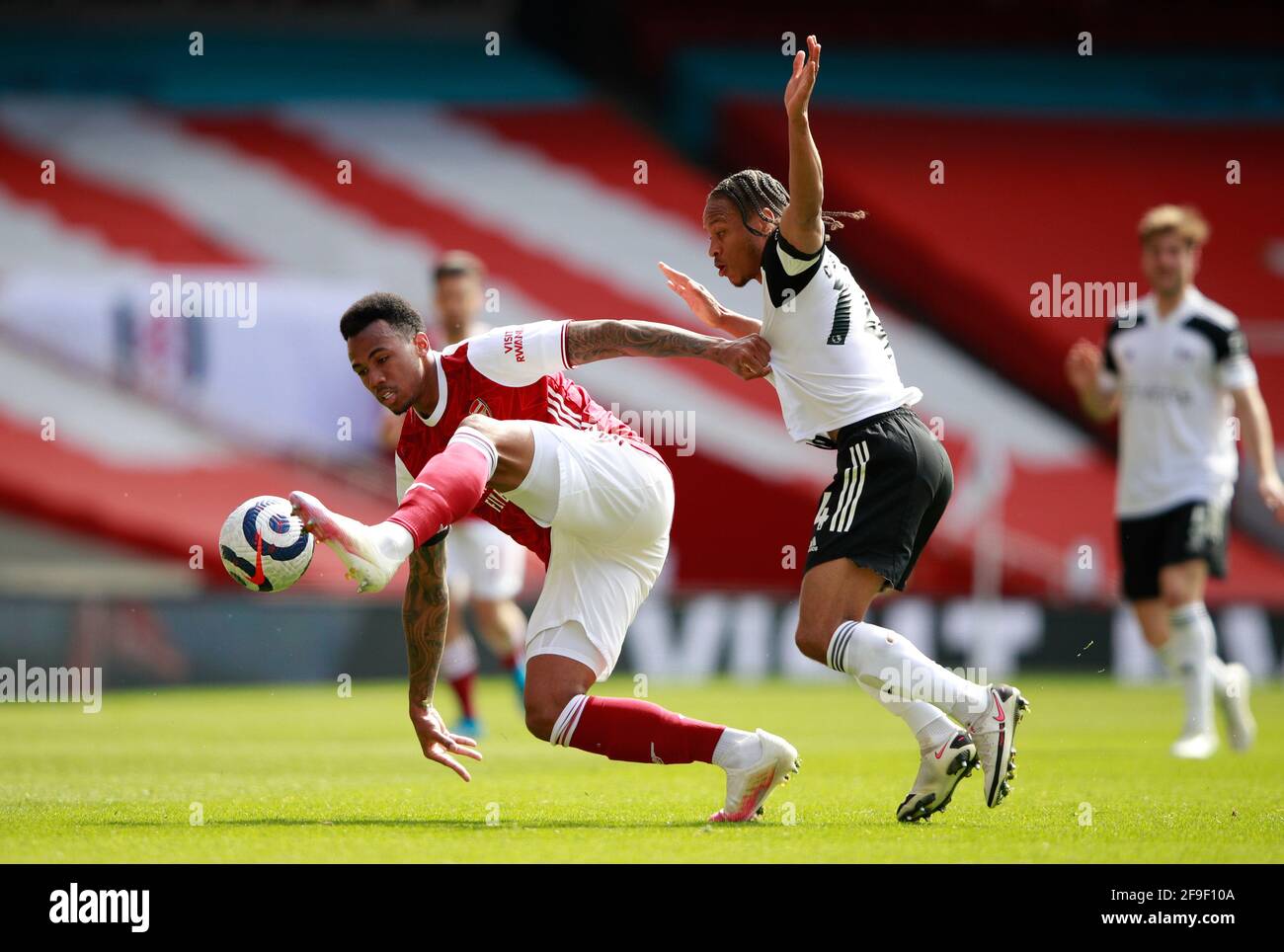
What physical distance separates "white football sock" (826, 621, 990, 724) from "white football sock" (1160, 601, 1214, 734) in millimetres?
3445

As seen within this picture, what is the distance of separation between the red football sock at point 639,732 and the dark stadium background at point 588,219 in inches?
402

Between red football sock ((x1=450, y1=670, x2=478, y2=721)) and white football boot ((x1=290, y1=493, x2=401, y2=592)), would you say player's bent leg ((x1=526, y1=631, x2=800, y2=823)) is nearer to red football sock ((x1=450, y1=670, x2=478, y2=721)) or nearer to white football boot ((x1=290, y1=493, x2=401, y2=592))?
white football boot ((x1=290, y1=493, x2=401, y2=592))

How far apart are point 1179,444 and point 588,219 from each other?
38.5 ft

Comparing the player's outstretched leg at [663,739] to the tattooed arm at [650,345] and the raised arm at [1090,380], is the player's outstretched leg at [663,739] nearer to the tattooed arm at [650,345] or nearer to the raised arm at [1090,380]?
the tattooed arm at [650,345]

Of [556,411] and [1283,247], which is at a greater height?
[1283,247]

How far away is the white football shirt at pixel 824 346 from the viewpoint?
18.9ft

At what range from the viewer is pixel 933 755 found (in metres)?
5.59

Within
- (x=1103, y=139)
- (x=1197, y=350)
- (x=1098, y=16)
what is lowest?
(x=1197, y=350)

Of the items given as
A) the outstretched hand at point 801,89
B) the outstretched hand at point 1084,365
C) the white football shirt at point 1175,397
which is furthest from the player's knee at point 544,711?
the white football shirt at point 1175,397

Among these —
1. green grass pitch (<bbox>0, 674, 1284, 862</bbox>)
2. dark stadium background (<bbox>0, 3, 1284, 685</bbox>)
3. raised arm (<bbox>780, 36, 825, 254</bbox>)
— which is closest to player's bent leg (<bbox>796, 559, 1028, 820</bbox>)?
green grass pitch (<bbox>0, 674, 1284, 862</bbox>)
